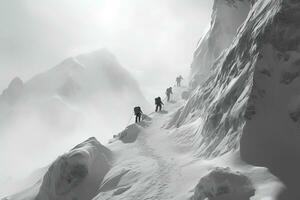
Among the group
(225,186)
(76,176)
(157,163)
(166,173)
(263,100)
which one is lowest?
(225,186)

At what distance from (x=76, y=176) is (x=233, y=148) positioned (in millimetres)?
12891

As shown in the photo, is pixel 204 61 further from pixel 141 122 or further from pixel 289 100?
pixel 289 100

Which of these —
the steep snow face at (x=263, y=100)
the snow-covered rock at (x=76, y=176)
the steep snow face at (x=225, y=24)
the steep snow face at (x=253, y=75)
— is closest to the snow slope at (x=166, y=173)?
the snow-covered rock at (x=76, y=176)

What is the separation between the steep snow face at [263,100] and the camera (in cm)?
2370

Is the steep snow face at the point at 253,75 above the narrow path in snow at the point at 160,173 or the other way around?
above

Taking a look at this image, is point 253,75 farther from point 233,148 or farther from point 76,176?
point 76,176

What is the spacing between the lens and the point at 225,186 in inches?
837

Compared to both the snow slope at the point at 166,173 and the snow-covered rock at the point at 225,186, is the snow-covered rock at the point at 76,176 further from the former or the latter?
the snow-covered rock at the point at 225,186

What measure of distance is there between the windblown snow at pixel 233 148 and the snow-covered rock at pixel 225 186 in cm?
5

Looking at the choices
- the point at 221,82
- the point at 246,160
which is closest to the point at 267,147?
the point at 246,160

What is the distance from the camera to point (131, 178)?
29719 mm

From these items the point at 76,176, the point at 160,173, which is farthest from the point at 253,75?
the point at 76,176

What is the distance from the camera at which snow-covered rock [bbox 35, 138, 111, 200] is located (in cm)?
3209

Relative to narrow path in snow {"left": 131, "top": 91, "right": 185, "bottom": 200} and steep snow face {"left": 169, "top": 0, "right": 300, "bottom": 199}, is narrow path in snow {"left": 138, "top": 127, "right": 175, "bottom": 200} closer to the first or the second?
narrow path in snow {"left": 131, "top": 91, "right": 185, "bottom": 200}
